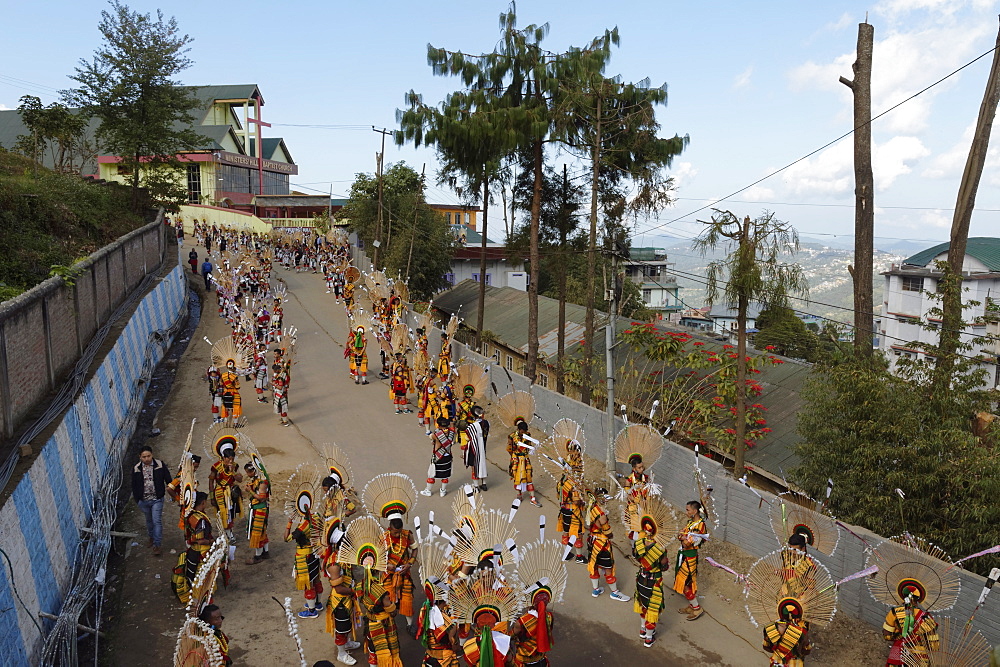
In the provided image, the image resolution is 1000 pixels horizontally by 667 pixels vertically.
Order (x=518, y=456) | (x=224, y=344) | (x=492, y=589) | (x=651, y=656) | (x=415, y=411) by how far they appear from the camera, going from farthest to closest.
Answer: (x=415, y=411)
(x=224, y=344)
(x=518, y=456)
(x=651, y=656)
(x=492, y=589)

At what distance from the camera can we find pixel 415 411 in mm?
16922

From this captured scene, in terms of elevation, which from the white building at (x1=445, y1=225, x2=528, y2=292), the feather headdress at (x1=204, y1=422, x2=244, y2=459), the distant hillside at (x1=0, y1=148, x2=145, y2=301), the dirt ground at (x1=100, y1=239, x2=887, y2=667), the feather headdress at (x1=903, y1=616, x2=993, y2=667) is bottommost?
the dirt ground at (x1=100, y1=239, x2=887, y2=667)

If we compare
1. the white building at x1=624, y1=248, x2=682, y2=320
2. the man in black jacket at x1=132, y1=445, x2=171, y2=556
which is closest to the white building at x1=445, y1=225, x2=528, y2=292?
the white building at x1=624, y1=248, x2=682, y2=320

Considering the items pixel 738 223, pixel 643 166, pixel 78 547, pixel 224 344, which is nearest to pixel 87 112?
pixel 224 344

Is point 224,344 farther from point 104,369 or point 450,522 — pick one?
point 450,522

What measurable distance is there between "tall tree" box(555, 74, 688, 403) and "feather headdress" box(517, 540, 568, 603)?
9.94m

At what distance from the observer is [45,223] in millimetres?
18062

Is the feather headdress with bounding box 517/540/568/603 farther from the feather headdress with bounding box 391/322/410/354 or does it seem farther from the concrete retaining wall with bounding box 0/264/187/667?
the feather headdress with bounding box 391/322/410/354

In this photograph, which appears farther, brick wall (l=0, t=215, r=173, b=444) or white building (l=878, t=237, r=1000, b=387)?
white building (l=878, t=237, r=1000, b=387)

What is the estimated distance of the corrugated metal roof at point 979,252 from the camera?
1173 inches

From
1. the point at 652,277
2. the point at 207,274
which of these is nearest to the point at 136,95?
the point at 207,274

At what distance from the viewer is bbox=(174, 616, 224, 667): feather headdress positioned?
5.64m

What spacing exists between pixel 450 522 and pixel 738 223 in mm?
6049

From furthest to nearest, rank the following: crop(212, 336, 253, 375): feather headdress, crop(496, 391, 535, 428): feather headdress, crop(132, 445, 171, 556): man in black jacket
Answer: crop(212, 336, 253, 375): feather headdress → crop(496, 391, 535, 428): feather headdress → crop(132, 445, 171, 556): man in black jacket
